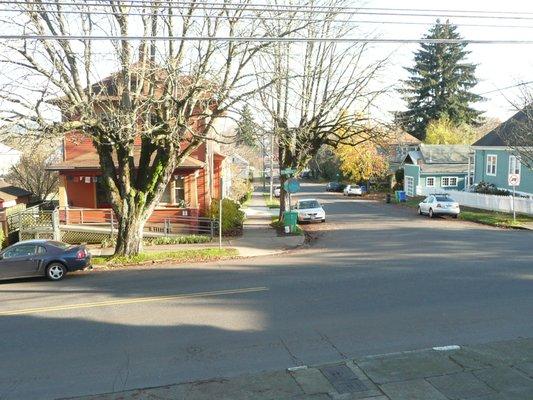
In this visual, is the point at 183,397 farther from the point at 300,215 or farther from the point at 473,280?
the point at 300,215

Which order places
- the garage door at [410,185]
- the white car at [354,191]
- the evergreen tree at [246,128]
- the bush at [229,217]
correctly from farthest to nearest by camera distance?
the white car at [354,191], the garage door at [410,185], the bush at [229,217], the evergreen tree at [246,128]

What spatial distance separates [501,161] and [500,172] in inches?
36.4

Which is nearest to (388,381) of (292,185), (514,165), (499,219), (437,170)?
(292,185)

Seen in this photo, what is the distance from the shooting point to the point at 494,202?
33438mm

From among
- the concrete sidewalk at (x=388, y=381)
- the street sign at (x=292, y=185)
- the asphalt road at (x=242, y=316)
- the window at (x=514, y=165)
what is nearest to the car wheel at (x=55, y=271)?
the asphalt road at (x=242, y=316)

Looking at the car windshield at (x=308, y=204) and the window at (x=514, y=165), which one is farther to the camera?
the window at (x=514, y=165)

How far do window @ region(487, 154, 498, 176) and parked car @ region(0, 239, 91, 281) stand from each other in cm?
3673

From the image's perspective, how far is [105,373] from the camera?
6688 millimetres

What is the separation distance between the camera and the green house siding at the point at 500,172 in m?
37.1

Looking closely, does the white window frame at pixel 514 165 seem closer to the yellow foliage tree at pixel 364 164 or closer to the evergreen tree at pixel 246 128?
the yellow foliage tree at pixel 364 164

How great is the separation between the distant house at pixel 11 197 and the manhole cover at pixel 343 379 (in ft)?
72.0

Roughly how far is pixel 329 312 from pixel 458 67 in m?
65.3

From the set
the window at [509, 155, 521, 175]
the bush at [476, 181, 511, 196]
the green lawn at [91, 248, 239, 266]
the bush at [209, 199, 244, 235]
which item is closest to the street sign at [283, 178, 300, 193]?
the bush at [209, 199, 244, 235]

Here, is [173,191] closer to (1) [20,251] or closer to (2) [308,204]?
(2) [308,204]
